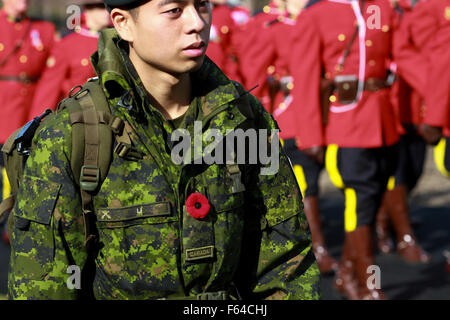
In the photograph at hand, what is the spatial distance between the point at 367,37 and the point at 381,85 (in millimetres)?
343

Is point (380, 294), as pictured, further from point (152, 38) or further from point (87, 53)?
point (152, 38)

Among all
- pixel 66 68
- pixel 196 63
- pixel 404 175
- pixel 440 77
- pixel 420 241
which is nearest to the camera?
pixel 196 63

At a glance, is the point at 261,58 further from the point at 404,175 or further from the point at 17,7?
the point at 17,7

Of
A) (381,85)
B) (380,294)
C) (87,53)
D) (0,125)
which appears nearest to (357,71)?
(381,85)

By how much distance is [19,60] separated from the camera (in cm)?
709

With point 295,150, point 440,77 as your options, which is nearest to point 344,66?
point 440,77

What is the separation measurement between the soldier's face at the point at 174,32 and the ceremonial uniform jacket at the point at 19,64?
205 inches

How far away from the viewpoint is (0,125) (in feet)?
23.6

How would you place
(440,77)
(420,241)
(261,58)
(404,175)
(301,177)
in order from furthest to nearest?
(420,241) < (261,58) < (404,175) < (301,177) < (440,77)

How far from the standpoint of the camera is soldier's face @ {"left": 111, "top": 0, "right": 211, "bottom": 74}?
6.71 ft

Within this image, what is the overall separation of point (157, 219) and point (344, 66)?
11.8 feet

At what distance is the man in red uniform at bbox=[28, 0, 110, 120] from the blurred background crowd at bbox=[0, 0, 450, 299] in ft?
0.04

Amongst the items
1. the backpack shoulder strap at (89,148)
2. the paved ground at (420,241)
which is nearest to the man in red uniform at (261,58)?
the paved ground at (420,241)

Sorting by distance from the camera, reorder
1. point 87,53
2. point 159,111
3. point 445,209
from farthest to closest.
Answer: point 445,209 < point 87,53 < point 159,111
